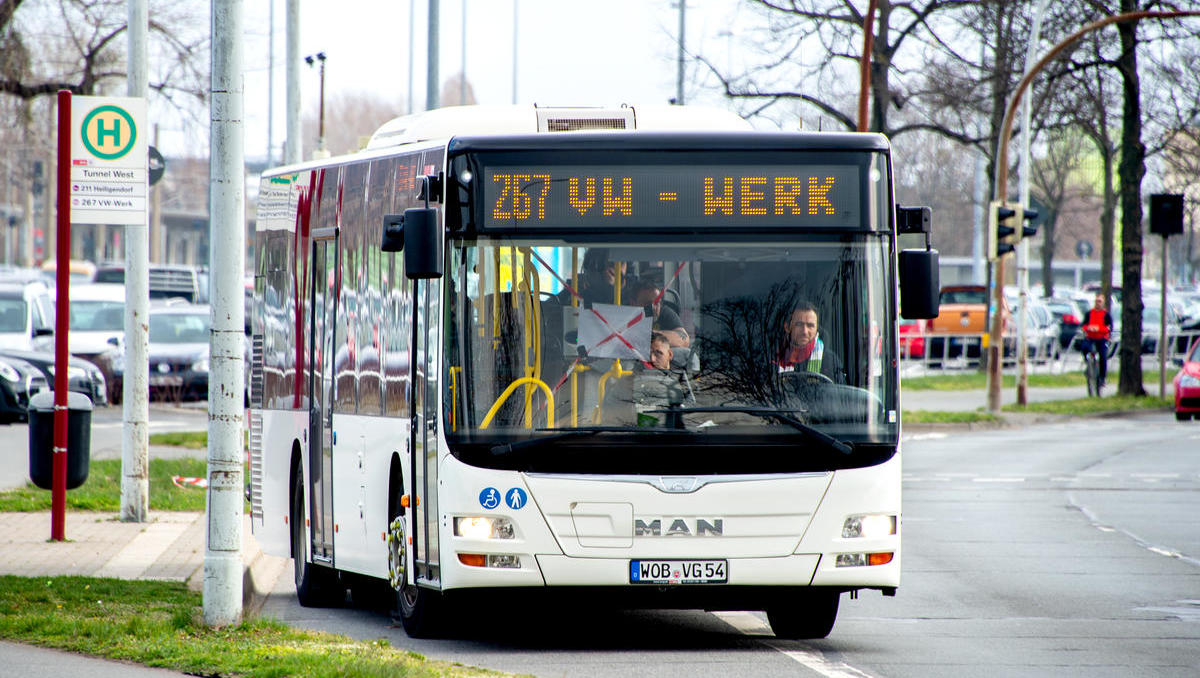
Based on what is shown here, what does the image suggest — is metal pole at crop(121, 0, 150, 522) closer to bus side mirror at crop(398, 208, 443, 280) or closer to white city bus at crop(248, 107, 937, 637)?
white city bus at crop(248, 107, 937, 637)

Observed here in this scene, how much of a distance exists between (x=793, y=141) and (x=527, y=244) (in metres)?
1.41

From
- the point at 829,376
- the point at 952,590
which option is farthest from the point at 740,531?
the point at 952,590

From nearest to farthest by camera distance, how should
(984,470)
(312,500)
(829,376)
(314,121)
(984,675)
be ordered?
(984,675), (829,376), (312,500), (984,470), (314,121)

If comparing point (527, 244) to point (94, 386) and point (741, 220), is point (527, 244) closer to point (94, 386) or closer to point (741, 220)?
point (741, 220)

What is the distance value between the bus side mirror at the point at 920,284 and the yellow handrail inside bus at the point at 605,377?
1.41 m

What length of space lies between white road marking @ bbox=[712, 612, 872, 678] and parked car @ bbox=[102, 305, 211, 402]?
72.1 feet

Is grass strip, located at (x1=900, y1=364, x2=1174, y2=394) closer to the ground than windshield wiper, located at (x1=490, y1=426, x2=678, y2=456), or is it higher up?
closer to the ground

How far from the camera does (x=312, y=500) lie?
11906 millimetres

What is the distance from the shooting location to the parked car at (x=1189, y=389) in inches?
1275

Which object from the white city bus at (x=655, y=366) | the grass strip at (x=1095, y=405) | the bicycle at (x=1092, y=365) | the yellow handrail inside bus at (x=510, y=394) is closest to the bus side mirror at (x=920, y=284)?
the white city bus at (x=655, y=366)

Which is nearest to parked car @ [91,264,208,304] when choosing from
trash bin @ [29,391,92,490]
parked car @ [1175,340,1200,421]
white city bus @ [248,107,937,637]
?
parked car @ [1175,340,1200,421]

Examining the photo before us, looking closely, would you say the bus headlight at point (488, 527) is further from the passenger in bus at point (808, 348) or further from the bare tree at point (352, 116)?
the bare tree at point (352, 116)

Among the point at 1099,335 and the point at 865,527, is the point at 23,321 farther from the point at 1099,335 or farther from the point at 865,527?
the point at 865,527

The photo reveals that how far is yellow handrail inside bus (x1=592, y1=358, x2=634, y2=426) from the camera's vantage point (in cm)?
908
